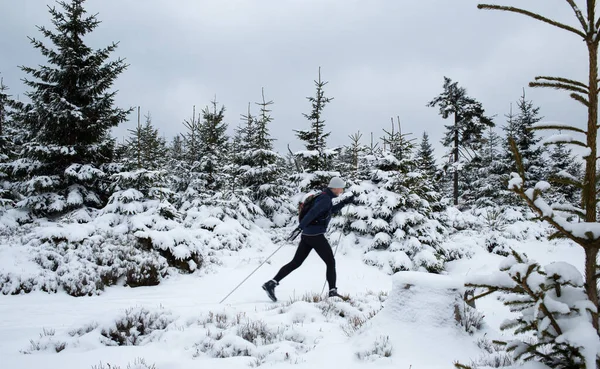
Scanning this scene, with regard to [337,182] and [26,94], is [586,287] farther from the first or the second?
[26,94]

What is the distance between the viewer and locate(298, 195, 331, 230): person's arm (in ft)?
21.7

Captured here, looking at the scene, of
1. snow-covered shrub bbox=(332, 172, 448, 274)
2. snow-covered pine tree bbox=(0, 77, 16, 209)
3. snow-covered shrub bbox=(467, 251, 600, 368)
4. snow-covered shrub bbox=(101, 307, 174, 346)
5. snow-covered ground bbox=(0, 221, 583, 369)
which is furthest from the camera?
snow-covered pine tree bbox=(0, 77, 16, 209)

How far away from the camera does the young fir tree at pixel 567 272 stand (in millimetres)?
1893

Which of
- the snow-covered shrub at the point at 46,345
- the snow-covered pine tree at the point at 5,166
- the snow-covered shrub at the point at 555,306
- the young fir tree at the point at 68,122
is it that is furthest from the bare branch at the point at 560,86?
the snow-covered pine tree at the point at 5,166

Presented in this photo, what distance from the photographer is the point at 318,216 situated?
665cm

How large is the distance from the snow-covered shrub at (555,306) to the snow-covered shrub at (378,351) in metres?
1.75

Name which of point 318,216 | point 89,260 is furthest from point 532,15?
point 89,260

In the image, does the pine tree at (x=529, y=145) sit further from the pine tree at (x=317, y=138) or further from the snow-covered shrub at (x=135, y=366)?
the snow-covered shrub at (x=135, y=366)

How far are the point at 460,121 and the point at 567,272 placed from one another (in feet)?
87.9

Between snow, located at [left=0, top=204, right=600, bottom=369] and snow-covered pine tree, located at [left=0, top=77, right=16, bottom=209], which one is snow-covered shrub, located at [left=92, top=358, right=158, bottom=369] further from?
snow-covered pine tree, located at [left=0, top=77, right=16, bottom=209]

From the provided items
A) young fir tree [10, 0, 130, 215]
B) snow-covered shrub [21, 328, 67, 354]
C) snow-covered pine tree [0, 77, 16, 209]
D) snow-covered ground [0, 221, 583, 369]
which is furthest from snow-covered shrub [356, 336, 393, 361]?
snow-covered pine tree [0, 77, 16, 209]

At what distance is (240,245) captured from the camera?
15000mm

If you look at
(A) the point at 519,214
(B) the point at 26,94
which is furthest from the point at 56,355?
(A) the point at 519,214

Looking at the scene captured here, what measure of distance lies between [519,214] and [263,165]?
16.1 m
